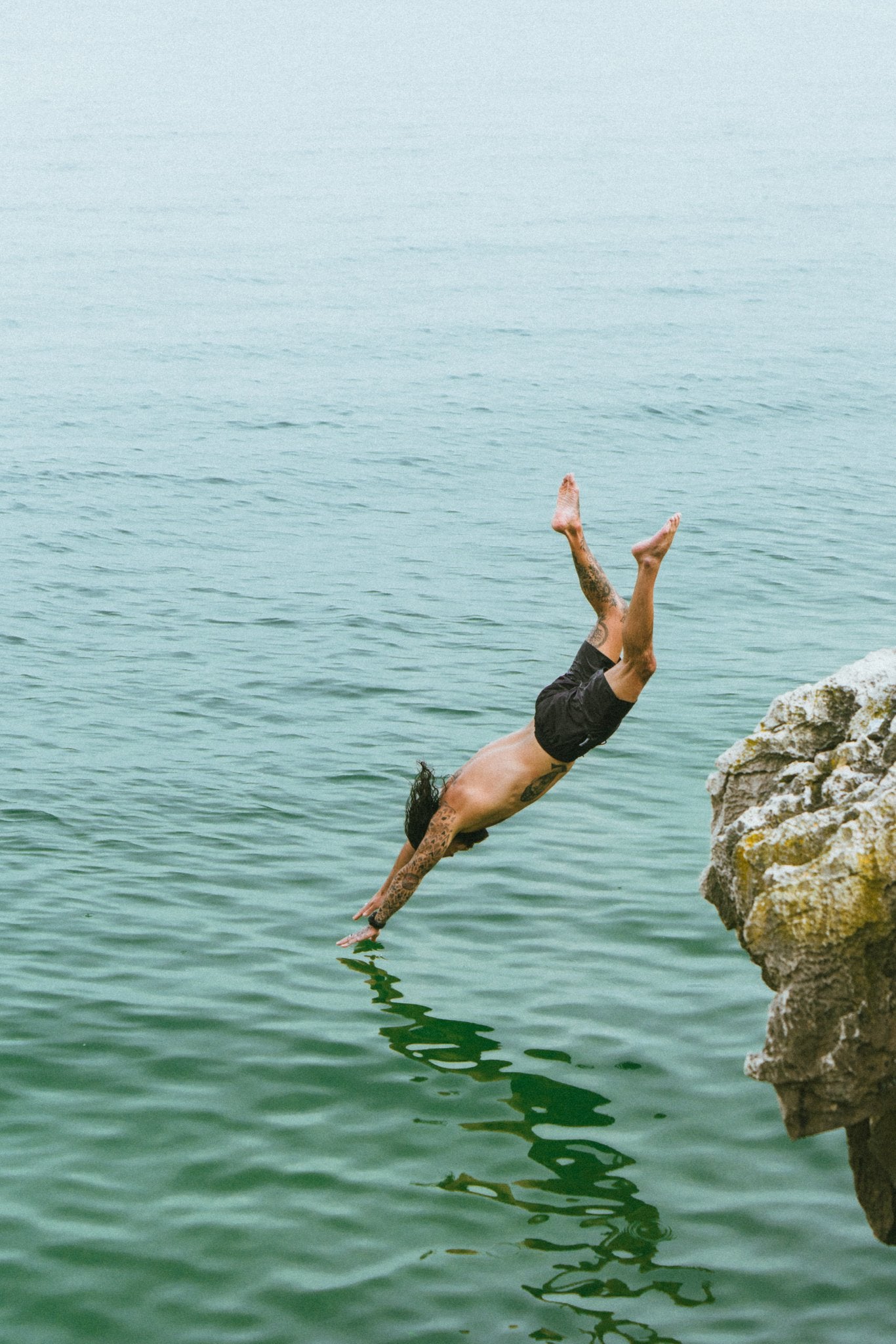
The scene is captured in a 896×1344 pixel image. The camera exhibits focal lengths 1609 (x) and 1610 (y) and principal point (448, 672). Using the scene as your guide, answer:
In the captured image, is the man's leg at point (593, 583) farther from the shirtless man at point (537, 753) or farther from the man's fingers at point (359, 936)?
the man's fingers at point (359, 936)

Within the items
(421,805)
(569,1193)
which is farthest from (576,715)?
(569,1193)

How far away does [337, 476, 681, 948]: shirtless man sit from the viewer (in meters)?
9.30

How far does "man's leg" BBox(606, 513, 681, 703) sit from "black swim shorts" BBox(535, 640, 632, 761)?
0.09 meters

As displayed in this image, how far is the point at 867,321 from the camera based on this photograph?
1598 inches

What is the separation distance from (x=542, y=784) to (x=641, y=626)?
1.48m

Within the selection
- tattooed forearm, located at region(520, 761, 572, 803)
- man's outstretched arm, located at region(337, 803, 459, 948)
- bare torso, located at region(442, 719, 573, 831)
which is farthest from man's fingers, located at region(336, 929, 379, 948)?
tattooed forearm, located at region(520, 761, 572, 803)

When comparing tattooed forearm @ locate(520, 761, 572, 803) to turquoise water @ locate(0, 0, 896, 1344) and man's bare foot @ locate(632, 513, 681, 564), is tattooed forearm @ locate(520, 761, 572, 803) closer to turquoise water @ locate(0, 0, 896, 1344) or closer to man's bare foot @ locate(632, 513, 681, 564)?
turquoise water @ locate(0, 0, 896, 1344)

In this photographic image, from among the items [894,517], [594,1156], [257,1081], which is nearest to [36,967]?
[257,1081]

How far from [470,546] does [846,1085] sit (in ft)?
53.1

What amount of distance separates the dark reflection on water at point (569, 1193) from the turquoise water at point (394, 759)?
0.02 metres

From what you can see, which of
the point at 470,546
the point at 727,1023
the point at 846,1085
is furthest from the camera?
the point at 470,546

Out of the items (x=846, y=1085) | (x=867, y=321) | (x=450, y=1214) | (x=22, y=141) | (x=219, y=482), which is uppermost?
(x=22, y=141)

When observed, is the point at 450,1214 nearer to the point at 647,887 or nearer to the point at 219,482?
the point at 647,887

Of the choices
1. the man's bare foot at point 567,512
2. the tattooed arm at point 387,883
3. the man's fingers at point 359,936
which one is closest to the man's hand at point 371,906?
the tattooed arm at point 387,883
